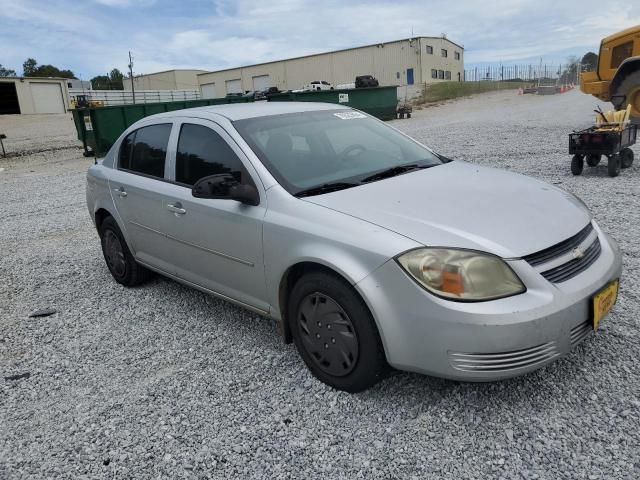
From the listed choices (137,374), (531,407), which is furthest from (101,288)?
(531,407)

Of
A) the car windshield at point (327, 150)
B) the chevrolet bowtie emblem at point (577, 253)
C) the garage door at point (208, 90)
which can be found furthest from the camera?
the garage door at point (208, 90)

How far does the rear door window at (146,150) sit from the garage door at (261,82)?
62.1 meters

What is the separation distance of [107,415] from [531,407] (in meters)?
2.28

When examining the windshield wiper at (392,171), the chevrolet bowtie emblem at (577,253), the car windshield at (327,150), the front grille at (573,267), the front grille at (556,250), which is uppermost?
the car windshield at (327,150)

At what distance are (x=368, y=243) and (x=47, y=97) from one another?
59184 millimetres

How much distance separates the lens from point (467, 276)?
2430mm

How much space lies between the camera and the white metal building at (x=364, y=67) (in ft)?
183

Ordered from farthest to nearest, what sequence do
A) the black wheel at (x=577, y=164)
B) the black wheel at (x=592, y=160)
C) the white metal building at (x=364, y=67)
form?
the white metal building at (x=364, y=67)
the black wheel at (x=592, y=160)
the black wheel at (x=577, y=164)

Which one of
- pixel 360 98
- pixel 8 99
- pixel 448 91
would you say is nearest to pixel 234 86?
pixel 8 99

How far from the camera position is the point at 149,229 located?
429 cm

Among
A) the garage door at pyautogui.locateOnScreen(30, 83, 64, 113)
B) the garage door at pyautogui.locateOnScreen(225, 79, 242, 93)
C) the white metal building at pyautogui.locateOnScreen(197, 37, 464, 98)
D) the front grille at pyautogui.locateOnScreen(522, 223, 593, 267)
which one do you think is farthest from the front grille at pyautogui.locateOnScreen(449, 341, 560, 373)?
the garage door at pyautogui.locateOnScreen(225, 79, 242, 93)

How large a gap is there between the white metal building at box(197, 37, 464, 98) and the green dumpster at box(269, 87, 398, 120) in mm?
29394

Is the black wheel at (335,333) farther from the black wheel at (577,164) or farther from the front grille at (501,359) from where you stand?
the black wheel at (577,164)

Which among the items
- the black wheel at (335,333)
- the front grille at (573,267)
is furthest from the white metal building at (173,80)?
the front grille at (573,267)
